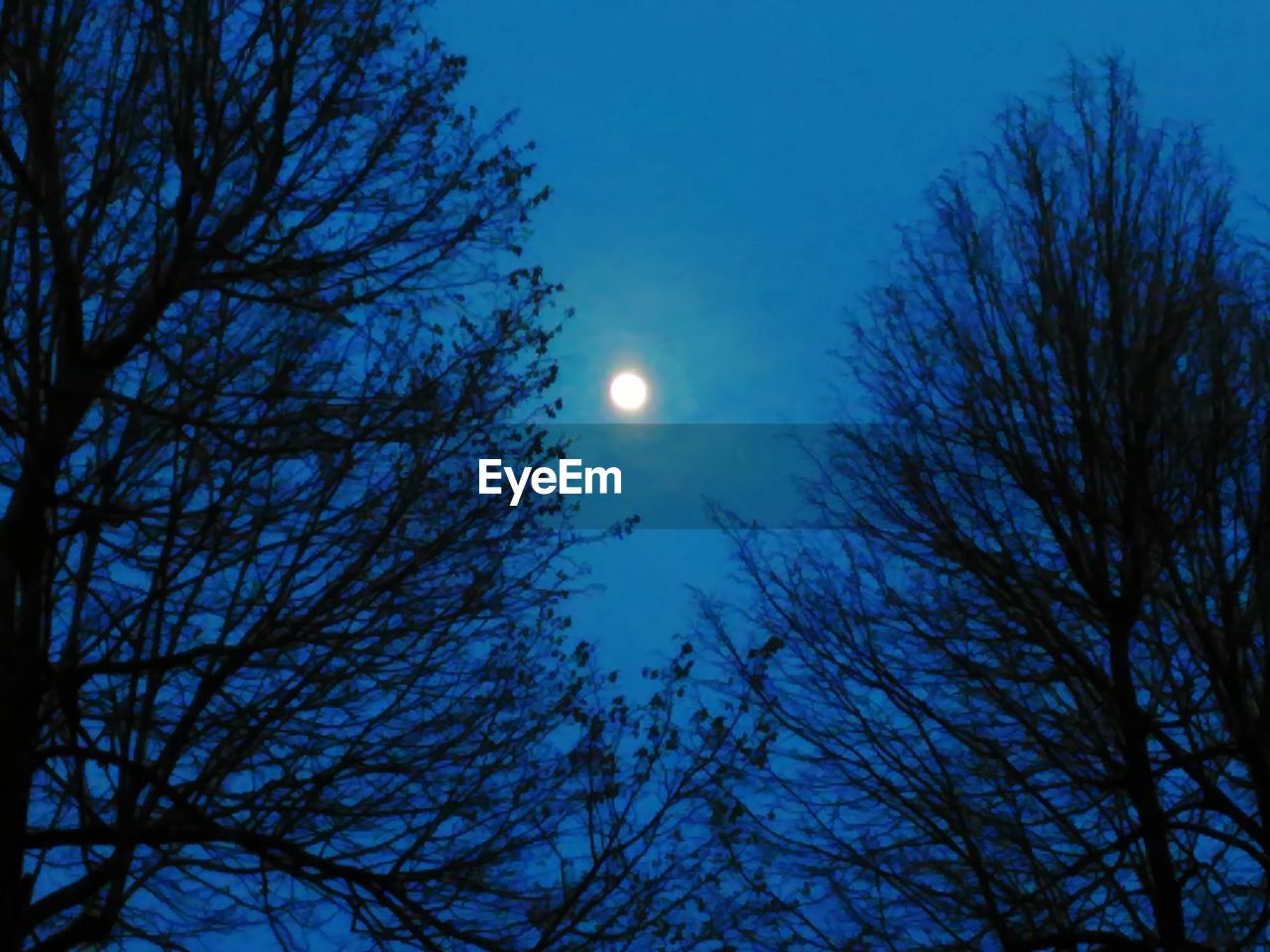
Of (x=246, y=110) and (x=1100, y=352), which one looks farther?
(x=1100, y=352)

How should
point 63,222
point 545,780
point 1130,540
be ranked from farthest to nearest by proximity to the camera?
point 1130,540
point 545,780
point 63,222

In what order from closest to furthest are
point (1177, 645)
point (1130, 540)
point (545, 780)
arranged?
point (545, 780), point (1130, 540), point (1177, 645)

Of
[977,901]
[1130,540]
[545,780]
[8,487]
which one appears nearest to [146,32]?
[8,487]

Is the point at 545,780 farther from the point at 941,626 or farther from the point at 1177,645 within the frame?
the point at 1177,645

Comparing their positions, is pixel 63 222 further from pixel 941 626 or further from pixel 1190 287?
pixel 1190 287

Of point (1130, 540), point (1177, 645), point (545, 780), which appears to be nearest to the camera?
point (545, 780)

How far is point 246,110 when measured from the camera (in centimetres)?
570

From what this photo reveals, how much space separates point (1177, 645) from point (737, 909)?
2.99m

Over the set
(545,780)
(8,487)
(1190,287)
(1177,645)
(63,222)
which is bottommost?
(545,780)

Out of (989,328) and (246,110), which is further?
(989,328)

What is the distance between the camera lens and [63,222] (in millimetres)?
5512

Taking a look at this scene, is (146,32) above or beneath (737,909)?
above

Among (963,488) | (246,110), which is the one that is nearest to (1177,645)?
(963,488)

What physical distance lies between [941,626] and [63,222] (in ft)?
16.6
